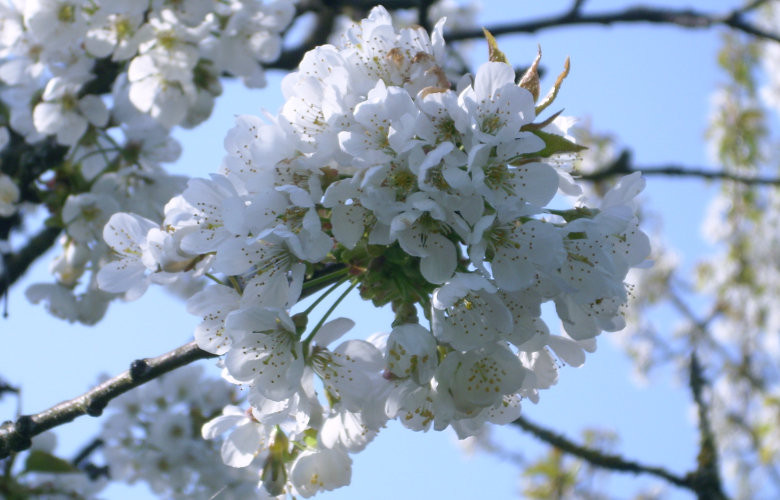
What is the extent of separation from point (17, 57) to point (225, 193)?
7.39 feet

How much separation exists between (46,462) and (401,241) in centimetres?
181

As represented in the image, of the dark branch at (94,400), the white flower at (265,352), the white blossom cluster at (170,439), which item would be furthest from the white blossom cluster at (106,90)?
the white flower at (265,352)

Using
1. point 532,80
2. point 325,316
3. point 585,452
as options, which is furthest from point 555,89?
point 585,452

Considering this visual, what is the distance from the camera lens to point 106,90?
344cm

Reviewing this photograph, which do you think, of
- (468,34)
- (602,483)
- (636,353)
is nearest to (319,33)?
(468,34)

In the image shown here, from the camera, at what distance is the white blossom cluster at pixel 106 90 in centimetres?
307

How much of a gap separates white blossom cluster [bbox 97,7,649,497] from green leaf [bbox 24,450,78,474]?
3.78 feet

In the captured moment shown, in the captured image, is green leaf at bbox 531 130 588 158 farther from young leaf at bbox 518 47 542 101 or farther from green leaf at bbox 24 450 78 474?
green leaf at bbox 24 450 78 474

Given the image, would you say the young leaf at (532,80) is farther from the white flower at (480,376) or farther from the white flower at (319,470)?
the white flower at (319,470)

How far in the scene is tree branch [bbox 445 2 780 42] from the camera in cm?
429

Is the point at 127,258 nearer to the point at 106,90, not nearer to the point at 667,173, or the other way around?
the point at 106,90

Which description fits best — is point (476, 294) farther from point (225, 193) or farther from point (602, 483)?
point (602, 483)

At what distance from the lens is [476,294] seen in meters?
1.61

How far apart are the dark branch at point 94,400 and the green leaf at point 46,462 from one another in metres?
0.80
